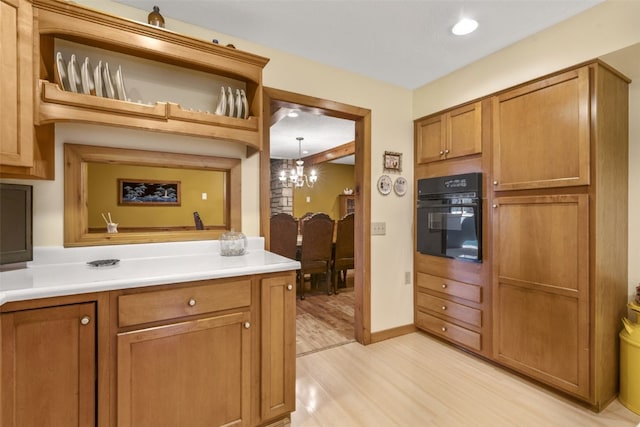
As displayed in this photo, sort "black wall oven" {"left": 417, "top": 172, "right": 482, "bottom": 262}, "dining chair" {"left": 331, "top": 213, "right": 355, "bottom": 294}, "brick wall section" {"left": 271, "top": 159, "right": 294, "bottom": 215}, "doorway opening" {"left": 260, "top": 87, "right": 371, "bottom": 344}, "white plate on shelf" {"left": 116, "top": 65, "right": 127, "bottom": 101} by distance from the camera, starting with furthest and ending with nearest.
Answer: "brick wall section" {"left": 271, "top": 159, "right": 294, "bottom": 215} → "dining chair" {"left": 331, "top": 213, "right": 355, "bottom": 294} → "doorway opening" {"left": 260, "top": 87, "right": 371, "bottom": 344} → "black wall oven" {"left": 417, "top": 172, "right": 482, "bottom": 262} → "white plate on shelf" {"left": 116, "top": 65, "right": 127, "bottom": 101}

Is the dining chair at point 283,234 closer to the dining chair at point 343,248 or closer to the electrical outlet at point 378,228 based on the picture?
the dining chair at point 343,248

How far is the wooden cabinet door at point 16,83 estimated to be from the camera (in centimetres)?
123

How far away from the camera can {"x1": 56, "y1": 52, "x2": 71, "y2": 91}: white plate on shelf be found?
146 cm

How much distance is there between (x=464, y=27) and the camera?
1936 millimetres

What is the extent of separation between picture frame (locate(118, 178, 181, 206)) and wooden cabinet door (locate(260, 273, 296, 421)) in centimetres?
96

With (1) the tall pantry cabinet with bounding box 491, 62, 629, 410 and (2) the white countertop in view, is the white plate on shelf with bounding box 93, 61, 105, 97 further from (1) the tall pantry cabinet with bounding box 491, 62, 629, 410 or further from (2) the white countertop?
(1) the tall pantry cabinet with bounding box 491, 62, 629, 410

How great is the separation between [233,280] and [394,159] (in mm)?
1964

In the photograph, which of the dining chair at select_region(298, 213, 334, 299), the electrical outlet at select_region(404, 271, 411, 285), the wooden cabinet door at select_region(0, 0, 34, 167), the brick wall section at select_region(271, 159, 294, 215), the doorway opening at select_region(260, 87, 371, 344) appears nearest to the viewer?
the wooden cabinet door at select_region(0, 0, 34, 167)

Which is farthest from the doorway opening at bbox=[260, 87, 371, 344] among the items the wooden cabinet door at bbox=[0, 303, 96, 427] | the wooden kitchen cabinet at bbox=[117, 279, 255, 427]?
the wooden cabinet door at bbox=[0, 303, 96, 427]

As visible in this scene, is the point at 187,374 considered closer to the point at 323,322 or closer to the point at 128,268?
the point at 128,268

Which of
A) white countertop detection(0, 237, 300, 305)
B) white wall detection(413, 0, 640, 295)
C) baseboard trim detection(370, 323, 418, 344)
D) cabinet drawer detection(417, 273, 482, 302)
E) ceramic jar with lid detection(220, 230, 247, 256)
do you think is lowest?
baseboard trim detection(370, 323, 418, 344)

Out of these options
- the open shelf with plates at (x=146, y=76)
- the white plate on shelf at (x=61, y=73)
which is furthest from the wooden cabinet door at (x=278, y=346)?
the white plate on shelf at (x=61, y=73)

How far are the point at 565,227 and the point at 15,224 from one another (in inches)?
120

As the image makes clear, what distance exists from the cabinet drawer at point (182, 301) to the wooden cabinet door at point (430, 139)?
6.76ft
